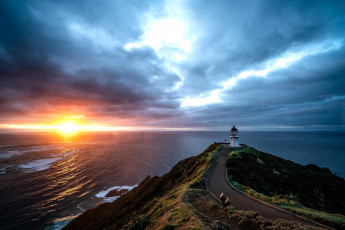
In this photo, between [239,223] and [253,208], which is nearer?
[239,223]

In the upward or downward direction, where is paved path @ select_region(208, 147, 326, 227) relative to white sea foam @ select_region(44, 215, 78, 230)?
upward

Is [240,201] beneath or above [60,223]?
above

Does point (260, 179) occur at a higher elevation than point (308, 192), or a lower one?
higher

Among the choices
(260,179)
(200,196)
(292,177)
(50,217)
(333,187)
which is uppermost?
(200,196)

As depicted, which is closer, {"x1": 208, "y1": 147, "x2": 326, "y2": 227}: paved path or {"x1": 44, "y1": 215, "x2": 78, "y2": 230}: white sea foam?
{"x1": 208, "y1": 147, "x2": 326, "y2": 227}: paved path

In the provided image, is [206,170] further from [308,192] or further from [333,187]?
[333,187]

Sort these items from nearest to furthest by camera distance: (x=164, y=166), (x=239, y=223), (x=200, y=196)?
(x=239, y=223) → (x=200, y=196) → (x=164, y=166)

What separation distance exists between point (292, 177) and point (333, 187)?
8.69 meters

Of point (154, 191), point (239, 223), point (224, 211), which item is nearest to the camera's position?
point (239, 223)

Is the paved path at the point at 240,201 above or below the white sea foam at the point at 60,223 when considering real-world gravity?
above

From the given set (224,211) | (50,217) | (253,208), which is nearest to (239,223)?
(224,211)

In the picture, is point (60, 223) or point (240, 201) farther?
point (60, 223)

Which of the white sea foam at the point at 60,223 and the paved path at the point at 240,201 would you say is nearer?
the paved path at the point at 240,201

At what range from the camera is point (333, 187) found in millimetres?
25719
